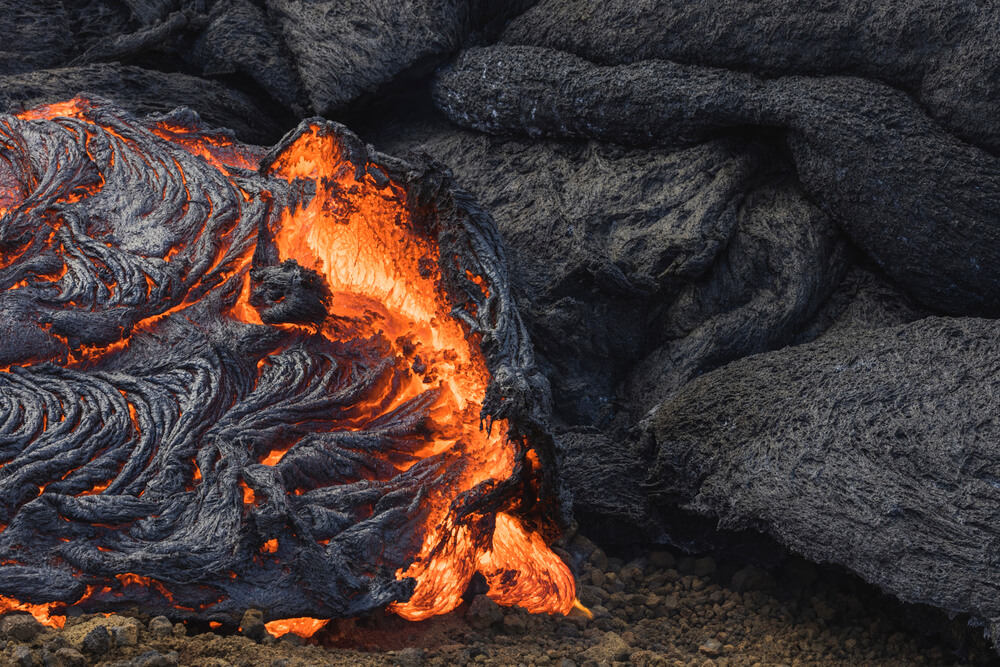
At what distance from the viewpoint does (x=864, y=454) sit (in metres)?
3.04

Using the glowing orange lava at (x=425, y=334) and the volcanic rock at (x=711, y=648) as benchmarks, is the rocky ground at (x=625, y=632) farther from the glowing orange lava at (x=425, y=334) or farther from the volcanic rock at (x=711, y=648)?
the glowing orange lava at (x=425, y=334)

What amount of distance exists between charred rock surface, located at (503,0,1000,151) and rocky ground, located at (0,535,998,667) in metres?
1.99

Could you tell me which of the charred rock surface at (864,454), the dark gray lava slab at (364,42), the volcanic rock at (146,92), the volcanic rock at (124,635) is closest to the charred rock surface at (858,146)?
the charred rock surface at (864,454)

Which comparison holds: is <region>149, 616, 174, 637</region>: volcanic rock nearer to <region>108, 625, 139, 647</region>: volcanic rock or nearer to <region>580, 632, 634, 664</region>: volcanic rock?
<region>108, 625, 139, 647</region>: volcanic rock

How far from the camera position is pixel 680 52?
4.24 metres

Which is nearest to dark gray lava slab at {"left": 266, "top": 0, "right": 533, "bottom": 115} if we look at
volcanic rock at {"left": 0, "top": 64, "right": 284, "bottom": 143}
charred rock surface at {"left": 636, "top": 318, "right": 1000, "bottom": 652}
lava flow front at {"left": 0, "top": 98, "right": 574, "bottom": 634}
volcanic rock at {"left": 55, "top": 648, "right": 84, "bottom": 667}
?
volcanic rock at {"left": 0, "top": 64, "right": 284, "bottom": 143}

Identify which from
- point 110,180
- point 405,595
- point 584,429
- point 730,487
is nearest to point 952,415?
point 730,487

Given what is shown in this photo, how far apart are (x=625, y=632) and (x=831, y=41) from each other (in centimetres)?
265

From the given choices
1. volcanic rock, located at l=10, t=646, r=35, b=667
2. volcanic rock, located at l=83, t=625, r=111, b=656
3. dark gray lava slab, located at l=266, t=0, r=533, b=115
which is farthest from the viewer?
dark gray lava slab, located at l=266, t=0, r=533, b=115

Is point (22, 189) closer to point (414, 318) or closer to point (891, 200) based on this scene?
point (414, 318)

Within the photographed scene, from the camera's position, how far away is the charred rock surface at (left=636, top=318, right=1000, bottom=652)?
2758 millimetres

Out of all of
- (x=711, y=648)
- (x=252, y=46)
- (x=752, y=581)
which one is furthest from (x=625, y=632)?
(x=252, y=46)

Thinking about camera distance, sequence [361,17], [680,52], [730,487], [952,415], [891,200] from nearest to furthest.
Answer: [952,415] < [730,487] < [891,200] < [680,52] < [361,17]

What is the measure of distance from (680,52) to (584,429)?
1.87 meters
